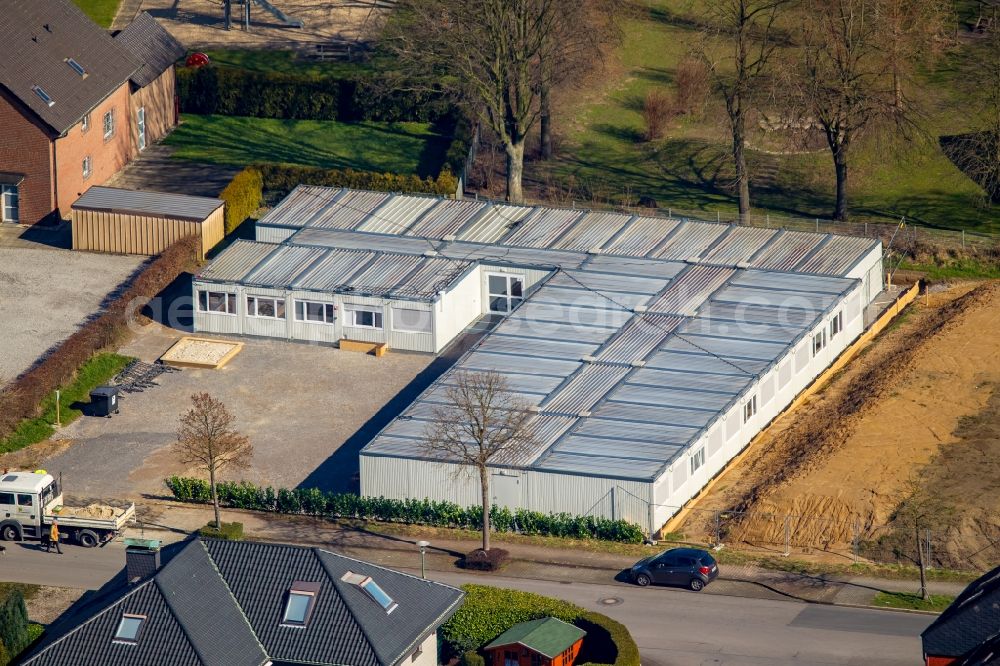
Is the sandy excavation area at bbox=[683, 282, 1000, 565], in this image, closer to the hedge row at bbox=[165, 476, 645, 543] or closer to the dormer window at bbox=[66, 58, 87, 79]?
the hedge row at bbox=[165, 476, 645, 543]

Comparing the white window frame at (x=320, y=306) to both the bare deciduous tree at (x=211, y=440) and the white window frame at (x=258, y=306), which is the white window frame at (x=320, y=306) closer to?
the white window frame at (x=258, y=306)

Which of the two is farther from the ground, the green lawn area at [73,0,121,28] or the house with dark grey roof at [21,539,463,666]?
the green lawn area at [73,0,121,28]

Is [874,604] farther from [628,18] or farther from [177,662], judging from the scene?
[628,18]

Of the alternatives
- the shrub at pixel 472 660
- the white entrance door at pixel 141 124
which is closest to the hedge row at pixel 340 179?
the white entrance door at pixel 141 124

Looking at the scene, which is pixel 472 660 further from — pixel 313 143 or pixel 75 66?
pixel 313 143

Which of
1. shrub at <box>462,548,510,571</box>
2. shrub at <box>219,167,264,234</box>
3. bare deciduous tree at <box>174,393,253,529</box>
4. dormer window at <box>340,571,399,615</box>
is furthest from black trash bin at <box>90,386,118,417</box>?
dormer window at <box>340,571,399,615</box>

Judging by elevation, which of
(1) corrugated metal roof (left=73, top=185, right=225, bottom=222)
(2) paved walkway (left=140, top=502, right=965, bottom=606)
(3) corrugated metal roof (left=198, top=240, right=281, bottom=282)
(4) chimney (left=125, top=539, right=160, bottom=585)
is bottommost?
(2) paved walkway (left=140, top=502, right=965, bottom=606)

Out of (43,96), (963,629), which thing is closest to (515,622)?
(963,629)
